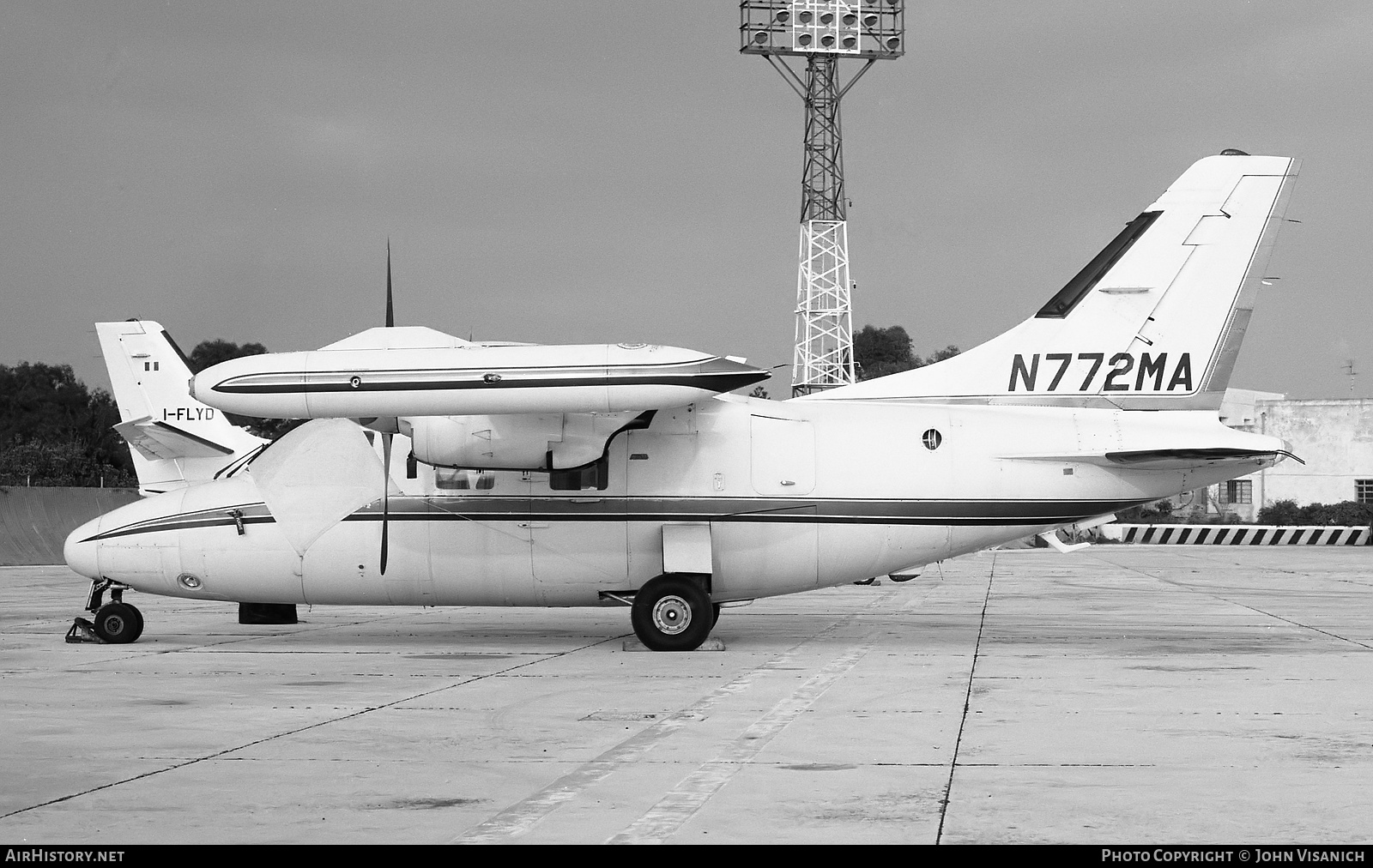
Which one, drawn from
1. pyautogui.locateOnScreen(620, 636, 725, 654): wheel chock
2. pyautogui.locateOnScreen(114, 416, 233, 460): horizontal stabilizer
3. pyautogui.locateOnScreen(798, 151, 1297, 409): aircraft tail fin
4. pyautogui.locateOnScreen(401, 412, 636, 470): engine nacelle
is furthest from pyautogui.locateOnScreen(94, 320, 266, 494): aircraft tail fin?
pyautogui.locateOnScreen(798, 151, 1297, 409): aircraft tail fin

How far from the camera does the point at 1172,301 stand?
16531 mm

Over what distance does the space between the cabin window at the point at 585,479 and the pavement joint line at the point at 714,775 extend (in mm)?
4246

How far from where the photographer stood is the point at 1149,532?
6706cm

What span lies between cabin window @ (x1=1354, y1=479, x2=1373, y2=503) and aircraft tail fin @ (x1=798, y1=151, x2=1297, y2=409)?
211 ft

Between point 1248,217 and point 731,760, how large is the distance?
435 inches

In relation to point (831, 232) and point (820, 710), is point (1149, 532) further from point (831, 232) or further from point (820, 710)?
point (820, 710)

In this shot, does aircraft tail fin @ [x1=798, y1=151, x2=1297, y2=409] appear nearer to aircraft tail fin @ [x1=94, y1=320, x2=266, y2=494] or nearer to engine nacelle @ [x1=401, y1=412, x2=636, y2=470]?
engine nacelle @ [x1=401, y1=412, x2=636, y2=470]

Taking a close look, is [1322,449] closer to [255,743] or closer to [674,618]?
[674,618]

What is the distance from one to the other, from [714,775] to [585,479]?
8290mm

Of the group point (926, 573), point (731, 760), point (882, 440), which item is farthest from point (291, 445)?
point (926, 573)

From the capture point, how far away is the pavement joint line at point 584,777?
6.96 meters

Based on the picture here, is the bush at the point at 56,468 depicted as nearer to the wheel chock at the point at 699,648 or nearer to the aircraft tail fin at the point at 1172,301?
the wheel chock at the point at 699,648

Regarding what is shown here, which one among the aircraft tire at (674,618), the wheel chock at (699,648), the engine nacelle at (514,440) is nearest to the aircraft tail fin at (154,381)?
the engine nacelle at (514,440)
